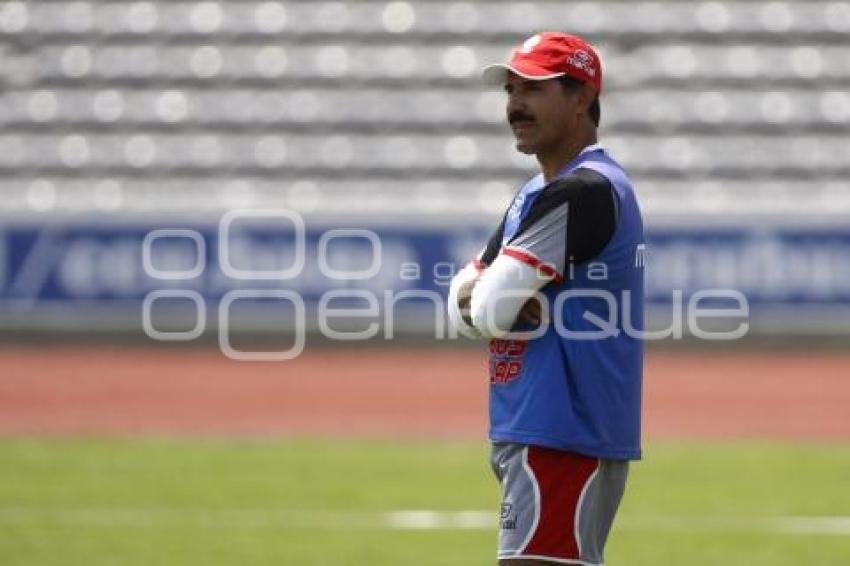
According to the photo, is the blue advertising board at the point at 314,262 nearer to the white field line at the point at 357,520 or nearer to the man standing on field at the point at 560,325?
the white field line at the point at 357,520

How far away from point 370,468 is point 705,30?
12707mm

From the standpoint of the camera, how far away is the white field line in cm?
908

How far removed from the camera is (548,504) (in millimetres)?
4395

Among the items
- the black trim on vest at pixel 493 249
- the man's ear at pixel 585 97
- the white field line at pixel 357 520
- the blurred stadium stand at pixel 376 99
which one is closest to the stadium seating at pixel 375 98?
the blurred stadium stand at pixel 376 99

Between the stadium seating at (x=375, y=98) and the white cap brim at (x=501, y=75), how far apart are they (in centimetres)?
1599

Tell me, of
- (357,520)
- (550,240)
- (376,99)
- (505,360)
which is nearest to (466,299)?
(505,360)

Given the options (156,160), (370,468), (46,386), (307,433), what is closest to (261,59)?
(156,160)

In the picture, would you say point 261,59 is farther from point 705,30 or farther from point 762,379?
point 762,379

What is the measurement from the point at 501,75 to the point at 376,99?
17.9 m

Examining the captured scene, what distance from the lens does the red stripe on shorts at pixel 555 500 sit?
14.4ft

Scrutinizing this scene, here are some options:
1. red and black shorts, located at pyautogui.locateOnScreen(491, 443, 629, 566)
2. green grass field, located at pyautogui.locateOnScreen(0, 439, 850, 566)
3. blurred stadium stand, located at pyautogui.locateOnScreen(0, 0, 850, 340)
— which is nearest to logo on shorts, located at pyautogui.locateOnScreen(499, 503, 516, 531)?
red and black shorts, located at pyautogui.locateOnScreen(491, 443, 629, 566)

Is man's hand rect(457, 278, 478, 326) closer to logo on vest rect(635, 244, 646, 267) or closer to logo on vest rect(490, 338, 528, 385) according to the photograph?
logo on vest rect(490, 338, 528, 385)

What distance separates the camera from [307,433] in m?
13.4

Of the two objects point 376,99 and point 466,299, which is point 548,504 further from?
point 376,99
